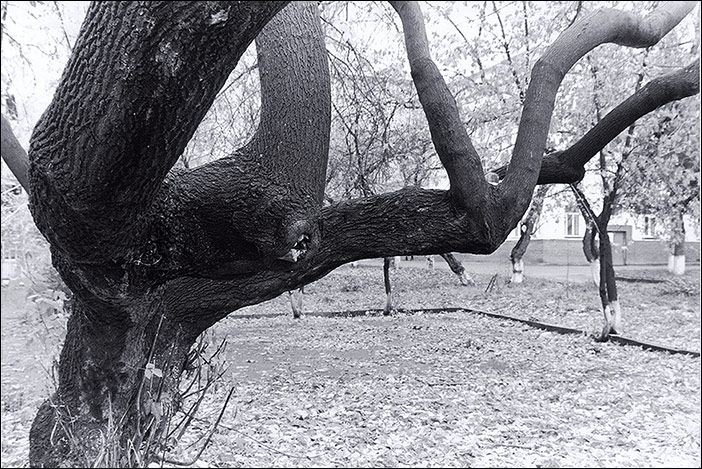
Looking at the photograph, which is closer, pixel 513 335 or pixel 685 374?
pixel 685 374

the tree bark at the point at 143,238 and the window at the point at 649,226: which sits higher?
the window at the point at 649,226

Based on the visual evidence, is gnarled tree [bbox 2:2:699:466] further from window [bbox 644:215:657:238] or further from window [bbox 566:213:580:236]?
window [bbox 644:215:657:238]

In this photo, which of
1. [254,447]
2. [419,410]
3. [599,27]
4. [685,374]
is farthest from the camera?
[685,374]

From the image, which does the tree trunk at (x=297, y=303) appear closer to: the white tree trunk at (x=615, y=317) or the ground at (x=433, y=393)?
the ground at (x=433, y=393)

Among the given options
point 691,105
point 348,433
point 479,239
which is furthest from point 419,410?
point 691,105

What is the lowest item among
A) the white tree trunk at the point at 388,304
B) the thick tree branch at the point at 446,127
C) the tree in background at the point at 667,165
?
the white tree trunk at the point at 388,304

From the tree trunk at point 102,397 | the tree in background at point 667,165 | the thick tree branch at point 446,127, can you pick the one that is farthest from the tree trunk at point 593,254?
the tree trunk at point 102,397

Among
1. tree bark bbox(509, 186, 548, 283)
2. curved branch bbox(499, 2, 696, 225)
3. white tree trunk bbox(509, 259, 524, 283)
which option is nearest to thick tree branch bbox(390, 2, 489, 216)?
curved branch bbox(499, 2, 696, 225)

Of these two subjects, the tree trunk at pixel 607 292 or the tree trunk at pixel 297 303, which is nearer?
the tree trunk at pixel 607 292

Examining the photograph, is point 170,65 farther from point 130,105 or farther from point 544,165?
point 544,165

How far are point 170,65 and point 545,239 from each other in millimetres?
11751

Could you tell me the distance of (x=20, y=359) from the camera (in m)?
5.01

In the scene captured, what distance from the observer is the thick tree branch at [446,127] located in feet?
7.32

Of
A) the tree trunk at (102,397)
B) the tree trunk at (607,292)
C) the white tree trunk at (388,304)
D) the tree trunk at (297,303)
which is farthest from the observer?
the white tree trunk at (388,304)
